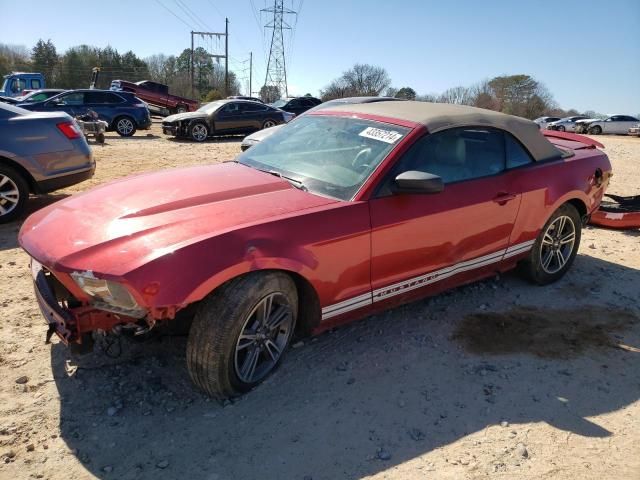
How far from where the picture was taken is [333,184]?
10.1ft

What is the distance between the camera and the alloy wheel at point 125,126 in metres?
16.3

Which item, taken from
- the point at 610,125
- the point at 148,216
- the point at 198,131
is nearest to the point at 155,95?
the point at 198,131

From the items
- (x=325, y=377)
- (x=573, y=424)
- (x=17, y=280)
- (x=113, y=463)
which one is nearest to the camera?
(x=113, y=463)

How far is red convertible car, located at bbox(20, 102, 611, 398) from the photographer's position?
7.82 ft

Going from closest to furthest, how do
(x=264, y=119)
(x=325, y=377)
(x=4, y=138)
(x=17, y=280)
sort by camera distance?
(x=325, y=377)
(x=17, y=280)
(x=4, y=138)
(x=264, y=119)

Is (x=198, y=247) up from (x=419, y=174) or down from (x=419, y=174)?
down

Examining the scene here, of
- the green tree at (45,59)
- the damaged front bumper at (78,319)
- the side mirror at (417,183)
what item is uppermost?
the green tree at (45,59)

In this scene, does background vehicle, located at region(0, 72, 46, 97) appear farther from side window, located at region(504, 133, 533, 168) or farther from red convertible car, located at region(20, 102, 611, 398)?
side window, located at region(504, 133, 533, 168)

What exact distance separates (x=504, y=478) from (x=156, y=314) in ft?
5.87

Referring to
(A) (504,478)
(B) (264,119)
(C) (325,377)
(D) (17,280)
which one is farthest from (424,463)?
(B) (264,119)

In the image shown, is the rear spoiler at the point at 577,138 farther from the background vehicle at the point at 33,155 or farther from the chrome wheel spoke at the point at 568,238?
the background vehicle at the point at 33,155

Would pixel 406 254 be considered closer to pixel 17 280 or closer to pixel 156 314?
pixel 156 314

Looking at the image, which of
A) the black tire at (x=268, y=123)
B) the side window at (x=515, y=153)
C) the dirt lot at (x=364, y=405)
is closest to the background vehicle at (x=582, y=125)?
the black tire at (x=268, y=123)

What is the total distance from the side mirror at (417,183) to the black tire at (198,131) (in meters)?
14.2
